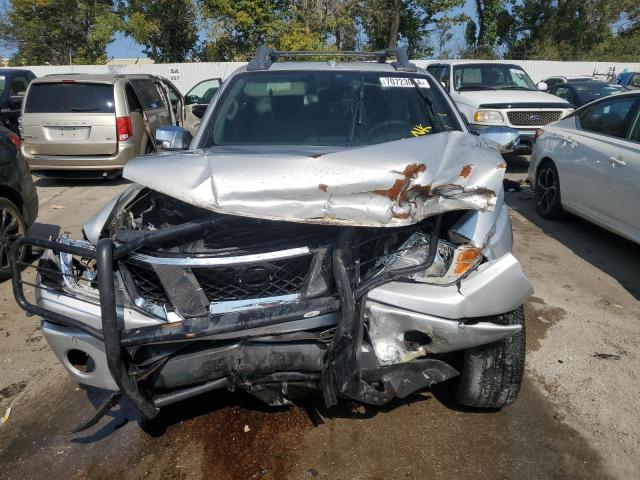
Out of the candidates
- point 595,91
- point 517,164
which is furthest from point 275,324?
point 595,91

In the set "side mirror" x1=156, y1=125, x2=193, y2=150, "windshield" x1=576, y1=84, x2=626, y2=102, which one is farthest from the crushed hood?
"windshield" x1=576, y1=84, x2=626, y2=102

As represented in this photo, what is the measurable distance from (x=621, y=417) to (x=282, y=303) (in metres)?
2.12

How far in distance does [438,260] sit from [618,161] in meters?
3.54

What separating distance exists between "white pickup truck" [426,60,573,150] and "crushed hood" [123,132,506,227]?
6.98 metres

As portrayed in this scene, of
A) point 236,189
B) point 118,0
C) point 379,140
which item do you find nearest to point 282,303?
point 236,189

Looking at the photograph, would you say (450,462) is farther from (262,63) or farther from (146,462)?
(262,63)

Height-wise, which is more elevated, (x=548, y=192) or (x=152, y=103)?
(x=152, y=103)

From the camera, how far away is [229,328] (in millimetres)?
2154

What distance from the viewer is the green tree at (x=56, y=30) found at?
32.7 meters

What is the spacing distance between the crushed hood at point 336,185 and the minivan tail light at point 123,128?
6608 mm

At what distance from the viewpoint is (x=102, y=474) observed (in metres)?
2.64

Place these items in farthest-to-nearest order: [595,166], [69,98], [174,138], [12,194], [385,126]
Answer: [69,98] → [595,166] → [12,194] → [174,138] → [385,126]

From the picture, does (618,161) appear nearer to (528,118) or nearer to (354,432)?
(354,432)

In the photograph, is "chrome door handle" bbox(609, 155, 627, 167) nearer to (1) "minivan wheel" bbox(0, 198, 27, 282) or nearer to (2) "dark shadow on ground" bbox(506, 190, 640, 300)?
(2) "dark shadow on ground" bbox(506, 190, 640, 300)
